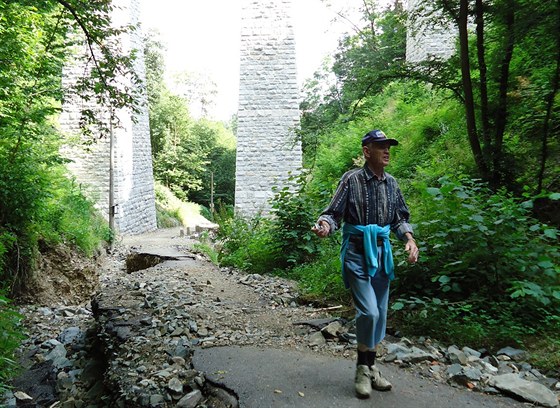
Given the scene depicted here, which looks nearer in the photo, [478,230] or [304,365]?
[304,365]

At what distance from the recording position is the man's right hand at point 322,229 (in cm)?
265

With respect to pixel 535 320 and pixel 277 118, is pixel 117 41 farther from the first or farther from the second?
pixel 277 118

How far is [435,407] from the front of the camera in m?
2.66

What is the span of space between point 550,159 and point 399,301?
127 inches

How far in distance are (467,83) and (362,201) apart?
11.2 feet

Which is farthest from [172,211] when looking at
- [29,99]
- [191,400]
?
[191,400]

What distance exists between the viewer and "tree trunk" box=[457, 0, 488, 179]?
16.8 ft

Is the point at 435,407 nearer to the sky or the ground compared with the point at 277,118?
nearer to the ground

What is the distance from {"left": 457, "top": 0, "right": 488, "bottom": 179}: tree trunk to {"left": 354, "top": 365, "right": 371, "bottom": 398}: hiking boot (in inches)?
142

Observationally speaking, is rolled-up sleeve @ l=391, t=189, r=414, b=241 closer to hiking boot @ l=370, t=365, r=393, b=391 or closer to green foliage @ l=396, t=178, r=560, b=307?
hiking boot @ l=370, t=365, r=393, b=391

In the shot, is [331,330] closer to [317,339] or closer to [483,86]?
[317,339]

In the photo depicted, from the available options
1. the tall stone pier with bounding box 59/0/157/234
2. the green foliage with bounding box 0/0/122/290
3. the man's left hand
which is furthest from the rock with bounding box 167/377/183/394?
the tall stone pier with bounding box 59/0/157/234

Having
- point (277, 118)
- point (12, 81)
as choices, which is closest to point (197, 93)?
point (277, 118)

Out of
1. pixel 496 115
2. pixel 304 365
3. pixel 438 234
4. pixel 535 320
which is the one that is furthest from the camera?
pixel 496 115
